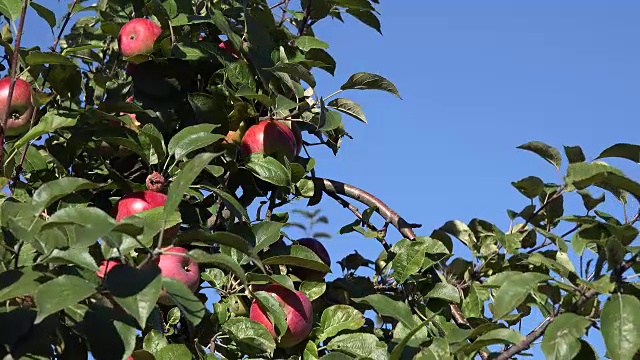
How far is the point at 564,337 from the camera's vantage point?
1317 millimetres

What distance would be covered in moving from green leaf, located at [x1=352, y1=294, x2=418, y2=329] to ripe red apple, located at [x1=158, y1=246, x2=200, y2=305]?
29 centimetres

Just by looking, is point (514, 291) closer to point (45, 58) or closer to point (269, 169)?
point (269, 169)

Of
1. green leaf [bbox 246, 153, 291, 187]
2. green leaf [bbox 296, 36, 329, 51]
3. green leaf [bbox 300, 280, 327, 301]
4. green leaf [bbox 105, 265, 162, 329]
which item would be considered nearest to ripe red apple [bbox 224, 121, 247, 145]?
green leaf [bbox 246, 153, 291, 187]

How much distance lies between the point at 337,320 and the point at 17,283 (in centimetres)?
89

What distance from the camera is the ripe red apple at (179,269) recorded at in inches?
62.7

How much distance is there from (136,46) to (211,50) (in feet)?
0.56

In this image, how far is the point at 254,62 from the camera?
1.92 m

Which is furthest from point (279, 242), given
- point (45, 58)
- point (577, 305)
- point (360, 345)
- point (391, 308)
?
point (577, 305)

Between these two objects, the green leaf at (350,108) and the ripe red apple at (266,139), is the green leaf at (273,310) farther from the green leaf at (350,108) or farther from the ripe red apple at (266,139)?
the green leaf at (350,108)

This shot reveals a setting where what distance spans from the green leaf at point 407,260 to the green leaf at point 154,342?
1.74 ft

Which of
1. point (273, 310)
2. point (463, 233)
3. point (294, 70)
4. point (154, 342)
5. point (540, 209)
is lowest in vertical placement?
point (154, 342)

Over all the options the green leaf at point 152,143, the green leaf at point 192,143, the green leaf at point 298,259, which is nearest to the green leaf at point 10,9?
the green leaf at point 152,143

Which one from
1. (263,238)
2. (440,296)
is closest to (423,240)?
(440,296)

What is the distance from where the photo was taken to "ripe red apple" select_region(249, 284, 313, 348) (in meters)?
1.81
